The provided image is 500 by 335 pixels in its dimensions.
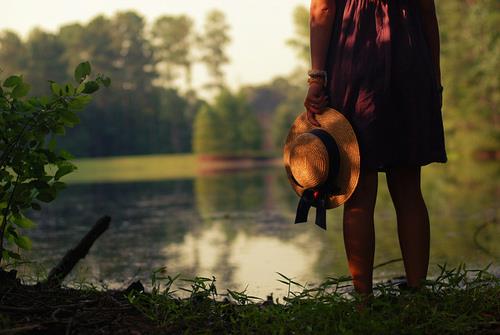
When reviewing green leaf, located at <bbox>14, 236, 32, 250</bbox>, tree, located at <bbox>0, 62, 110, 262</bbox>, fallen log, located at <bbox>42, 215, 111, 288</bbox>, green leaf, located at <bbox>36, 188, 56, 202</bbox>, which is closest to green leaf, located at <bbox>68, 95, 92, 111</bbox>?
tree, located at <bbox>0, 62, 110, 262</bbox>

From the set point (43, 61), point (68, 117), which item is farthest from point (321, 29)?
point (43, 61)

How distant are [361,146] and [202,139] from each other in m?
43.8

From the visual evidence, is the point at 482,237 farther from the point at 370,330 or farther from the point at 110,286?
the point at 370,330

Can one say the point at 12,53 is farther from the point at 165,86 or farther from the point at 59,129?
the point at 59,129

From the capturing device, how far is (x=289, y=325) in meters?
2.55

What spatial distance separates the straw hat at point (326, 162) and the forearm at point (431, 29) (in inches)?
21.4

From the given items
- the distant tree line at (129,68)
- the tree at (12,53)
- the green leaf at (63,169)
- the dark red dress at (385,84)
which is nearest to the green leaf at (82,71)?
the green leaf at (63,169)

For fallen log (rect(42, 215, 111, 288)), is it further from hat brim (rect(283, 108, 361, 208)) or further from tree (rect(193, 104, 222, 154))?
tree (rect(193, 104, 222, 154))

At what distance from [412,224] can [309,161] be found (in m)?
0.54

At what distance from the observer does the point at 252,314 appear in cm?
267

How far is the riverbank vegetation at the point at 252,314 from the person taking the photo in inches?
98.3

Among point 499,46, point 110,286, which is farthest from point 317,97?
point 499,46

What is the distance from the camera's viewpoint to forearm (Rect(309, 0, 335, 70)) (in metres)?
3.12

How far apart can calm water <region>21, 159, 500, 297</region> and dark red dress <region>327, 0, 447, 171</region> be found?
138 centimetres
